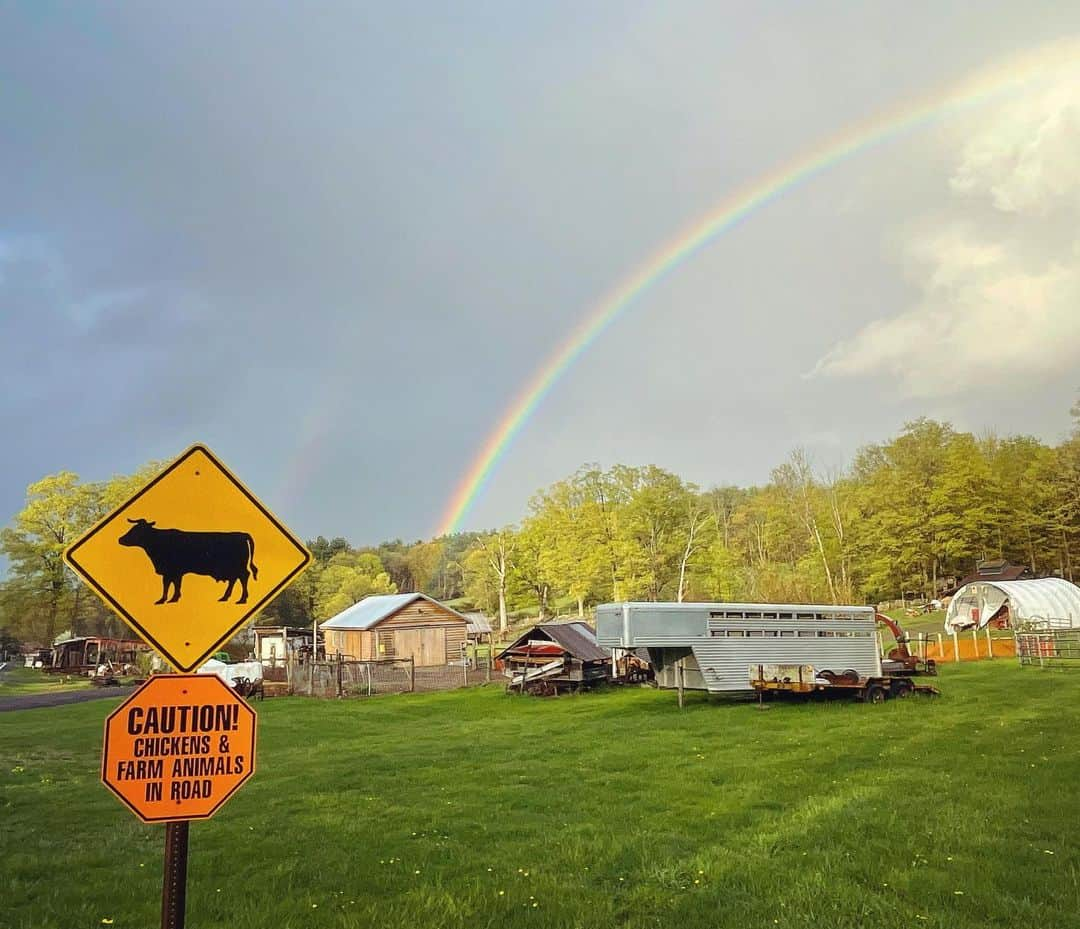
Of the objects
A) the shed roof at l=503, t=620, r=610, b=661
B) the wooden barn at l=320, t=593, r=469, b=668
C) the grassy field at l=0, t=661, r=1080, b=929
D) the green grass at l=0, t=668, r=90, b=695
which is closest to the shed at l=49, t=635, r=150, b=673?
the green grass at l=0, t=668, r=90, b=695

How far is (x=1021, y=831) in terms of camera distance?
808 cm

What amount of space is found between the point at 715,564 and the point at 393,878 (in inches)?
2015

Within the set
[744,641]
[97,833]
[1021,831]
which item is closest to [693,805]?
[1021,831]

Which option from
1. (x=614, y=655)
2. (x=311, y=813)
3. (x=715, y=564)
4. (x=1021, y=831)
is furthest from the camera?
(x=715, y=564)

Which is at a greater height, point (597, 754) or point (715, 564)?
point (715, 564)

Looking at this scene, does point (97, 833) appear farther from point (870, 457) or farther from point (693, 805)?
point (870, 457)

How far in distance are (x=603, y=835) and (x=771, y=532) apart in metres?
60.9

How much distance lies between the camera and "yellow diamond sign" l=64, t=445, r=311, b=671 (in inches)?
165

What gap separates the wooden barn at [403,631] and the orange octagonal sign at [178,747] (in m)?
47.6

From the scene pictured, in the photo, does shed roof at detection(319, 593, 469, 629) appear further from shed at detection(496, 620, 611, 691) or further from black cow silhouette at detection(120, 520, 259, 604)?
black cow silhouette at detection(120, 520, 259, 604)

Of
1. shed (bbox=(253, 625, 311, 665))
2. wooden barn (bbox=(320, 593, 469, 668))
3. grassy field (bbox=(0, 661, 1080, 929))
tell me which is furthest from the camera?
shed (bbox=(253, 625, 311, 665))

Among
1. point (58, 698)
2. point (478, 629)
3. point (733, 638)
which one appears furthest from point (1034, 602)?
point (58, 698)

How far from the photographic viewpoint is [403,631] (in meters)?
51.7

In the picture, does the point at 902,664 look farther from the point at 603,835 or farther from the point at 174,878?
the point at 174,878
